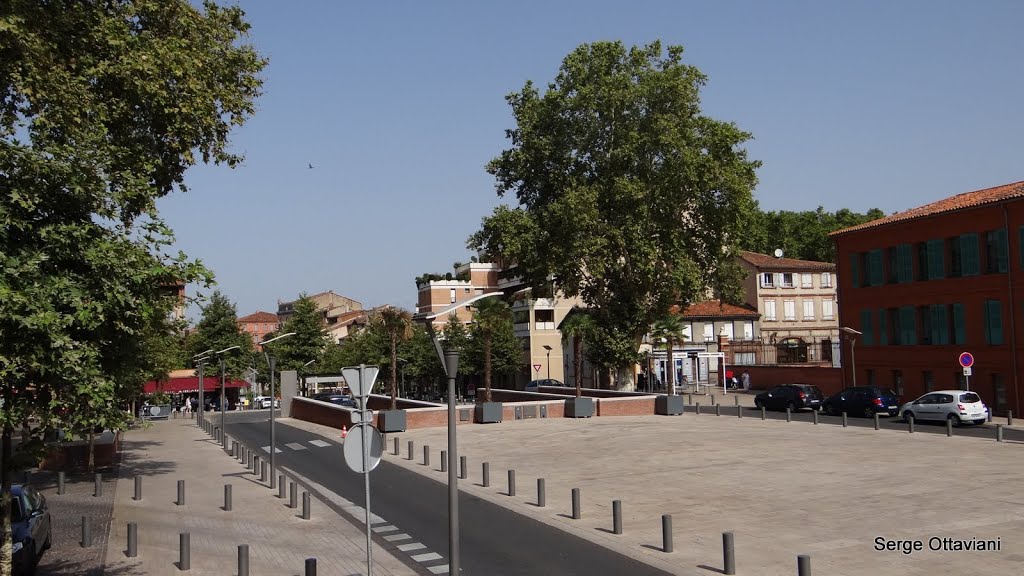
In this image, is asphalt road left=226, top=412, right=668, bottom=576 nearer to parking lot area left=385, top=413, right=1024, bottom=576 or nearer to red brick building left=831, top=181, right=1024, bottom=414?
parking lot area left=385, top=413, right=1024, bottom=576

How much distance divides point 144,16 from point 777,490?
19768 millimetres

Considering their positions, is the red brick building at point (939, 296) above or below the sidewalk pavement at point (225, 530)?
above

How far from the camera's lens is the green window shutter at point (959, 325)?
40.8m

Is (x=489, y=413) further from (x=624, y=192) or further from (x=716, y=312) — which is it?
(x=716, y=312)

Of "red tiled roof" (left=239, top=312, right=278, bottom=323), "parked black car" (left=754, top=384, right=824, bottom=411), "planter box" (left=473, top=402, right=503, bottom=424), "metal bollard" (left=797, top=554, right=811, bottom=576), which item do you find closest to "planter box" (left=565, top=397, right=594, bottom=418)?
"planter box" (left=473, top=402, right=503, bottom=424)

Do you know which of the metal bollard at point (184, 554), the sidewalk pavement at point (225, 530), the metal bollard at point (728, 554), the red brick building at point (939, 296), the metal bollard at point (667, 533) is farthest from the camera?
the red brick building at point (939, 296)

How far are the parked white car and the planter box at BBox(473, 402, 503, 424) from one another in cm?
1677

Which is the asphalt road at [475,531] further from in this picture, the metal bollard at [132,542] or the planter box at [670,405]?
the planter box at [670,405]

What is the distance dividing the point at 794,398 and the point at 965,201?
1256cm

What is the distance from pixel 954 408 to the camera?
3366 cm

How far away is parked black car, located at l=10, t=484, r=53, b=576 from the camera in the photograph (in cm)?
1338

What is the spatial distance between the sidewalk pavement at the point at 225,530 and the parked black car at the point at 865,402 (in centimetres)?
2678

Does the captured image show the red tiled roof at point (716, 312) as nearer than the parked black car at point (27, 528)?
No

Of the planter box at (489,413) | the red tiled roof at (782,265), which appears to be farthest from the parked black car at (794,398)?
the red tiled roof at (782,265)
